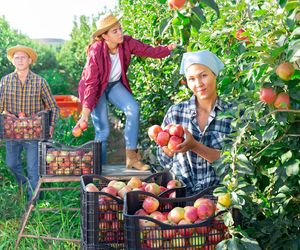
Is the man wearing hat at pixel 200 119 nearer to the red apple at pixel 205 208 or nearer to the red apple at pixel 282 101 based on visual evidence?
the red apple at pixel 205 208

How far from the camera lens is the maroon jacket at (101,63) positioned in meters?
4.62

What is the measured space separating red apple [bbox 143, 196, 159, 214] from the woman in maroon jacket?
1936mm

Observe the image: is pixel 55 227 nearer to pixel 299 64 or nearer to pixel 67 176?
pixel 67 176

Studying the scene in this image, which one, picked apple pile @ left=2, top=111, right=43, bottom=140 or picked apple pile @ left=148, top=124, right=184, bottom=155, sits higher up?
picked apple pile @ left=148, top=124, right=184, bottom=155

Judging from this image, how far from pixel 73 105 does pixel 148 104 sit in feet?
10.3

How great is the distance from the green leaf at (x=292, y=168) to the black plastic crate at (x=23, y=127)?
10.2ft

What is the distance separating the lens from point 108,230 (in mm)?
2738

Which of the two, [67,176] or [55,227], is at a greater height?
[67,176]

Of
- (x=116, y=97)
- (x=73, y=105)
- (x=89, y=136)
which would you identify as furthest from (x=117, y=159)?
(x=116, y=97)

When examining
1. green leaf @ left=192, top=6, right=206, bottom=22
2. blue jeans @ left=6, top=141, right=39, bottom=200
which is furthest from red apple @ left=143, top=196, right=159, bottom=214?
blue jeans @ left=6, top=141, right=39, bottom=200

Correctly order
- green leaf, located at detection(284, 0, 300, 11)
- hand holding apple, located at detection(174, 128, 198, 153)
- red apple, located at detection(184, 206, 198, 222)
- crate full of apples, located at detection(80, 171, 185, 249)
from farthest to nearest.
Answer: hand holding apple, located at detection(174, 128, 198, 153), crate full of apples, located at detection(80, 171, 185, 249), red apple, located at detection(184, 206, 198, 222), green leaf, located at detection(284, 0, 300, 11)

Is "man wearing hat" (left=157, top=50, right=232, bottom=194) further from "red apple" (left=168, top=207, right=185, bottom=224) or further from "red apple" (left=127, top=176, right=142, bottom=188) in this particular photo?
"red apple" (left=168, top=207, right=185, bottom=224)

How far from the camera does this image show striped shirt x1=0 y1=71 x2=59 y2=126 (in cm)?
541

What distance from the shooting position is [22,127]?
16.3ft
